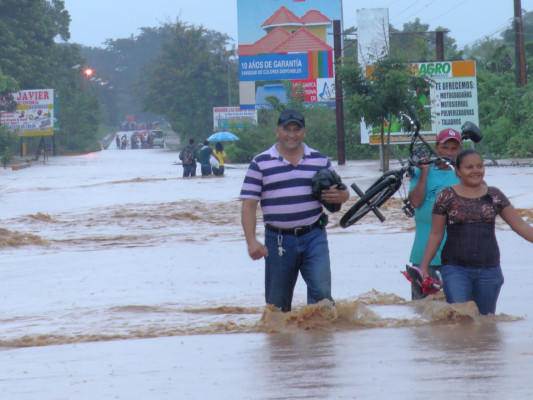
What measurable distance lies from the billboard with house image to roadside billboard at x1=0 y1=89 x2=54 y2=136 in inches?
491

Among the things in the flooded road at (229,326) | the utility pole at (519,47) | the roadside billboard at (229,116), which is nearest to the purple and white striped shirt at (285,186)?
the flooded road at (229,326)

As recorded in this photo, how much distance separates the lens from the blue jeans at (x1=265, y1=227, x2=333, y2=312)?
7.08 metres

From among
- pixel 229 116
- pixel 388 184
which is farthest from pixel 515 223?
pixel 229 116

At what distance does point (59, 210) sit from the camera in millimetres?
23344

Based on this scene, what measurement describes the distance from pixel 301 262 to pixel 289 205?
17.9 inches

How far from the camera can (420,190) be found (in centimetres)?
768

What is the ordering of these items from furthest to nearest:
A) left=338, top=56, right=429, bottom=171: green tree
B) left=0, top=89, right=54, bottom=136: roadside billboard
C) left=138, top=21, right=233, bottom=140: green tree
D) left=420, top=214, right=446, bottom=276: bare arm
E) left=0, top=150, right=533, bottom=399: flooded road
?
left=138, top=21, right=233, bottom=140: green tree < left=0, top=89, right=54, bottom=136: roadside billboard < left=338, top=56, right=429, bottom=171: green tree < left=420, top=214, right=446, bottom=276: bare arm < left=0, top=150, right=533, bottom=399: flooded road

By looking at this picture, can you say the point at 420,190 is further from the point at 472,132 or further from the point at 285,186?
the point at 285,186

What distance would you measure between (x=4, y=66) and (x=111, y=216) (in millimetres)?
48870

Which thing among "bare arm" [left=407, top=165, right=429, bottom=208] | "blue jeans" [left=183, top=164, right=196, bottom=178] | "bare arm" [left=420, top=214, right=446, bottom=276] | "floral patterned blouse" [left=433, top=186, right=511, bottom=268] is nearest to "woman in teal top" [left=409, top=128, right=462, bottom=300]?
"bare arm" [left=407, top=165, right=429, bottom=208]

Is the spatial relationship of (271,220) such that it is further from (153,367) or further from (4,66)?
(4,66)

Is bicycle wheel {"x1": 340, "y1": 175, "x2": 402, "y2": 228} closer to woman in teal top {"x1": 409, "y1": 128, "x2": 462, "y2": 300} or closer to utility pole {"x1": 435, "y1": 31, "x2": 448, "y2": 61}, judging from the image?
woman in teal top {"x1": 409, "y1": 128, "x2": 462, "y2": 300}

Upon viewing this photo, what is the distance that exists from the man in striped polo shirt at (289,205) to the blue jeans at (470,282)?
0.84 m

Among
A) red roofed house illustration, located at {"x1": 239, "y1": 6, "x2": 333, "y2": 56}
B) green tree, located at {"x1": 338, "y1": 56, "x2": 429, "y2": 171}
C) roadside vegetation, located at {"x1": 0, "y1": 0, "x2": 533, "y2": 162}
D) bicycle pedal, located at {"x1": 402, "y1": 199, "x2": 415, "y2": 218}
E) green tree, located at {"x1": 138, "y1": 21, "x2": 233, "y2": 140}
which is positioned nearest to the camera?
bicycle pedal, located at {"x1": 402, "y1": 199, "x2": 415, "y2": 218}
